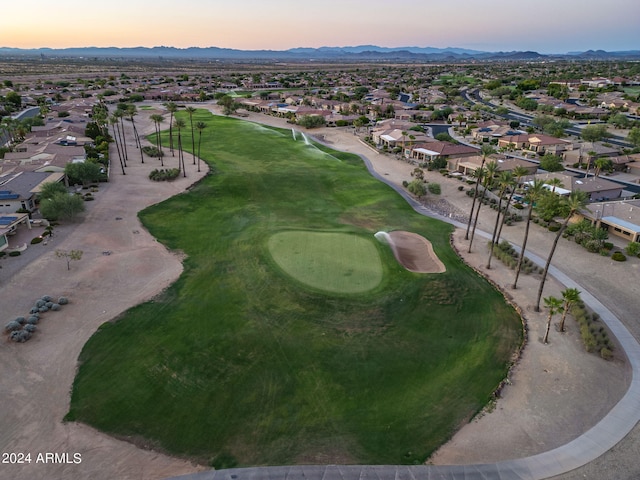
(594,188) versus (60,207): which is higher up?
(60,207)

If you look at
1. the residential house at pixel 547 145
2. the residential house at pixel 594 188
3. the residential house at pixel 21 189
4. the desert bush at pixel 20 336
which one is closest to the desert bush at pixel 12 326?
the desert bush at pixel 20 336

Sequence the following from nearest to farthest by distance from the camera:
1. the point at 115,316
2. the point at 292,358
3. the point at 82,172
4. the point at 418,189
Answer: the point at 292,358
the point at 115,316
the point at 82,172
the point at 418,189

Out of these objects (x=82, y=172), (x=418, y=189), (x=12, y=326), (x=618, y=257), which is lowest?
(x=418, y=189)

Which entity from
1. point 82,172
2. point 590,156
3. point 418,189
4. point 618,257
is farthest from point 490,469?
point 590,156

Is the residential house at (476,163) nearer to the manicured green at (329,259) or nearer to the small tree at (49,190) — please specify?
the manicured green at (329,259)

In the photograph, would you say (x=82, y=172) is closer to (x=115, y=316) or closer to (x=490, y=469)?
(x=115, y=316)

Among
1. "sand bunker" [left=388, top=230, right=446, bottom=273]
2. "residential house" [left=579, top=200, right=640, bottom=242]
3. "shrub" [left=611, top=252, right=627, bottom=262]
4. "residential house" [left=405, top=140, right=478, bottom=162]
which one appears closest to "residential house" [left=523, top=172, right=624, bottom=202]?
"residential house" [left=579, top=200, right=640, bottom=242]

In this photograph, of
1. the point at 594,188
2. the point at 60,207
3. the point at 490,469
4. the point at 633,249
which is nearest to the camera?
the point at 490,469
